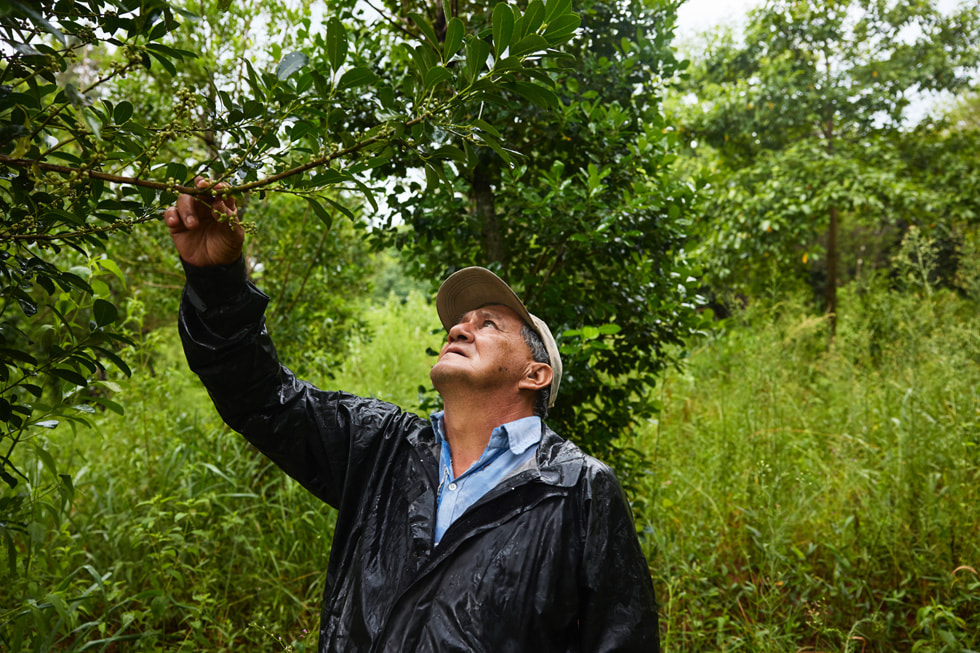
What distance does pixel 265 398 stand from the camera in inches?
64.9

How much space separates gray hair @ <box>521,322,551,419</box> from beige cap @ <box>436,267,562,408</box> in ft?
0.04

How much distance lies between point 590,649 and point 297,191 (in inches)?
43.3

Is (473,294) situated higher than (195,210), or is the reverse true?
(195,210)

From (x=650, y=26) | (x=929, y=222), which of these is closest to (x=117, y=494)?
(x=650, y=26)

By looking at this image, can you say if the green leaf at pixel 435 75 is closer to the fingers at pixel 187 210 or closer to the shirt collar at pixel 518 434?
the fingers at pixel 187 210

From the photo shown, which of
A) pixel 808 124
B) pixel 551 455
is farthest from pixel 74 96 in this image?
pixel 808 124

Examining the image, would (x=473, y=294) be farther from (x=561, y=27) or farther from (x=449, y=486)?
(x=561, y=27)

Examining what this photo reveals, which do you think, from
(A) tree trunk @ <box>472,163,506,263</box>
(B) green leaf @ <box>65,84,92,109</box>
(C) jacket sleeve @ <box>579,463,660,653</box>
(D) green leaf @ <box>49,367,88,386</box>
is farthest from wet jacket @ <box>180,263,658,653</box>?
(A) tree trunk @ <box>472,163,506,263</box>

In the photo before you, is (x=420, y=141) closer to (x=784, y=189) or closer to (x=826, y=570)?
(x=826, y=570)

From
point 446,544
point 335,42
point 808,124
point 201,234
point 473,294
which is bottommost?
point 446,544

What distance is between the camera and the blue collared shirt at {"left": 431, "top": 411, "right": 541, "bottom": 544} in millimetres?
1588

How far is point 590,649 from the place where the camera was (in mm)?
1404

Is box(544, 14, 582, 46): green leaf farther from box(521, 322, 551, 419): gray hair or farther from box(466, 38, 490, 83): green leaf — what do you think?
box(521, 322, 551, 419): gray hair

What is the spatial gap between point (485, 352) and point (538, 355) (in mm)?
189
